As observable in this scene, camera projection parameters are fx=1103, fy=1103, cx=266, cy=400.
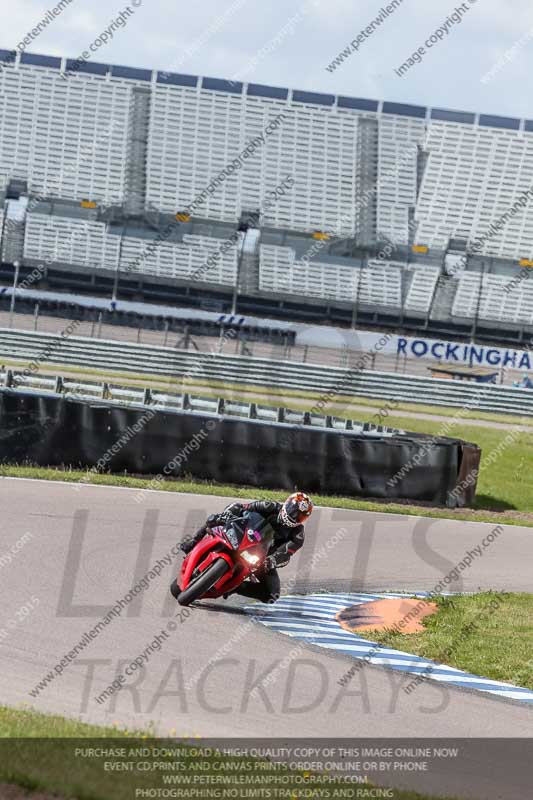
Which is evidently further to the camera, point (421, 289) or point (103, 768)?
point (421, 289)

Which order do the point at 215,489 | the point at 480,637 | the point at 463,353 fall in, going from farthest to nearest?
the point at 463,353 → the point at 215,489 → the point at 480,637

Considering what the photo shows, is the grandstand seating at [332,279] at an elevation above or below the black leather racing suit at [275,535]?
above

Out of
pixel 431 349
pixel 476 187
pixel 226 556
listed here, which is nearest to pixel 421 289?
pixel 476 187

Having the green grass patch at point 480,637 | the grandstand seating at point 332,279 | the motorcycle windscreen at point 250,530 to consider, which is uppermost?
the grandstand seating at point 332,279

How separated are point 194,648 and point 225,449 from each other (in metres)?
10.4

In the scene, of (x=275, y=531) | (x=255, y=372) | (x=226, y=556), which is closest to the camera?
(x=226, y=556)

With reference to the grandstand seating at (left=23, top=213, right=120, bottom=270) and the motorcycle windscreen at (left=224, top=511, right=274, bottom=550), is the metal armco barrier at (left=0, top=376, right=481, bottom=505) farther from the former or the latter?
the grandstand seating at (left=23, top=213, right=120, bottom=270)

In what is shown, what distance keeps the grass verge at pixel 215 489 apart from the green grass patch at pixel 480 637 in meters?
6.41

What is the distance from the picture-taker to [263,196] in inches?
2491

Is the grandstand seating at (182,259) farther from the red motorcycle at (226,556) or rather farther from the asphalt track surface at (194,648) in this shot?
the red motorcycle at (226,556)

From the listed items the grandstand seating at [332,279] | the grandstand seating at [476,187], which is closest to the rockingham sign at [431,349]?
the grandstand seating at [332,279]

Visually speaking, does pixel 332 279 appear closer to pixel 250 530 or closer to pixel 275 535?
pixel 275 535

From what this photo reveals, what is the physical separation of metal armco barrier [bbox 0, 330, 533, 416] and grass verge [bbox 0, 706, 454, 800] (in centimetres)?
2980

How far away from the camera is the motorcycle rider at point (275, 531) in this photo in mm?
10047
